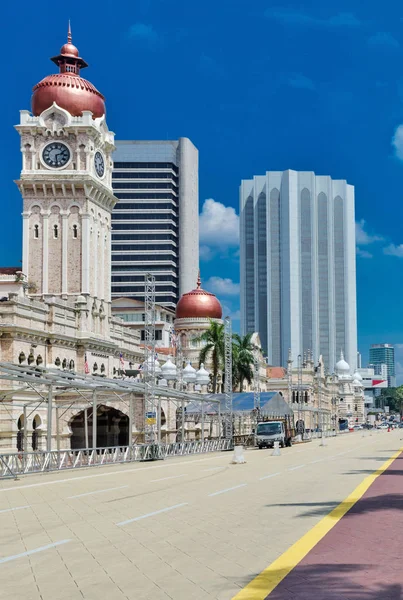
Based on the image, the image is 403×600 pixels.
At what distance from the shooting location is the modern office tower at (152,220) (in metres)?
158

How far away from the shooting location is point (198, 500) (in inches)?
751

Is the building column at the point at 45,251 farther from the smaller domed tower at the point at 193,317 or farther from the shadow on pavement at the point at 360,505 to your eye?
the shadow on pavement at the point at 360,505

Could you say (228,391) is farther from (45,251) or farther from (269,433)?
(45,251)

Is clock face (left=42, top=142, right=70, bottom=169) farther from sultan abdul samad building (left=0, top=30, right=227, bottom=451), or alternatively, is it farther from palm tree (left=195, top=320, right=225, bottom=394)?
palm tree (left=195, top=320, right=225, bottom=394)

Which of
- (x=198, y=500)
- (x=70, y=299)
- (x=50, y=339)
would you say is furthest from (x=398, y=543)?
(x=70, y=299)

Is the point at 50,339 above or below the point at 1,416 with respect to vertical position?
above

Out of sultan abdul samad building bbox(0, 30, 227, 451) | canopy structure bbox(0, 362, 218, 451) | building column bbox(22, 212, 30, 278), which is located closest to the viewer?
canopy structure bbox(0, 362, 218, 451)

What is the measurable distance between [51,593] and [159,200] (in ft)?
500

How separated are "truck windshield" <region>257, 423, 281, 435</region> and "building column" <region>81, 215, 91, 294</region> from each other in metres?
17.3

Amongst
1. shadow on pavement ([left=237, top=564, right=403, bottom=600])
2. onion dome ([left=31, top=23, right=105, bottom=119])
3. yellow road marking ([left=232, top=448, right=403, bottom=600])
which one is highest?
onion dome ([left=31, top=23, right=105, bottom=119])

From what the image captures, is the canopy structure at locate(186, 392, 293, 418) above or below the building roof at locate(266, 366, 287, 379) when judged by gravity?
below

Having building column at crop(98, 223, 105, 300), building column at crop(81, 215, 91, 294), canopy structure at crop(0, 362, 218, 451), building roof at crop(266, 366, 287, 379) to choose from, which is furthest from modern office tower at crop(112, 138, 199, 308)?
canopy structure at crop(0, 362, 218, 451)

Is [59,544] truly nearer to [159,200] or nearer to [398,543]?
[398,543]

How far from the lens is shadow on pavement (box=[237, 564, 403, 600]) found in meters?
8.28
